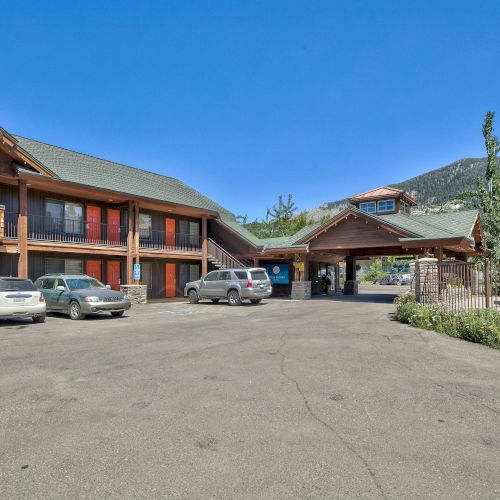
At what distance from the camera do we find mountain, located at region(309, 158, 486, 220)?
137 m

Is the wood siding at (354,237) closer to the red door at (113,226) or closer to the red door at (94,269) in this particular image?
the red door at (113,226)

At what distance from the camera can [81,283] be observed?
52.5 ft

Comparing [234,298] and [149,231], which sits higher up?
[149,231]

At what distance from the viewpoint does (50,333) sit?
11258 millimetres

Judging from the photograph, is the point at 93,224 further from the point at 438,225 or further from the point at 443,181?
the point at 443,181

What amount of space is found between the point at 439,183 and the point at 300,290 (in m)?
140

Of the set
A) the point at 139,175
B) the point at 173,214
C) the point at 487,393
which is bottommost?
the point at 487,393

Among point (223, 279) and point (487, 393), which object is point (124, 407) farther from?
point (223, 279)

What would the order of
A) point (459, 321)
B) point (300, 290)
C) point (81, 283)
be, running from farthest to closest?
point (300, 290), point (81, 283), point (459, 321)

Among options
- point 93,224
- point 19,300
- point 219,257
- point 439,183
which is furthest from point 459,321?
point 439,183

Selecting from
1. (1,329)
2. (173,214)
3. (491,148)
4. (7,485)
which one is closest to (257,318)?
(1,329)

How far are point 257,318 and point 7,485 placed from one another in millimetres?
11733

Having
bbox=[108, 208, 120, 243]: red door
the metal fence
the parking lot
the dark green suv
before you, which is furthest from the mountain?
the parking lot

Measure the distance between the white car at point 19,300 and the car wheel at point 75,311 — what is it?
1.30 metres
